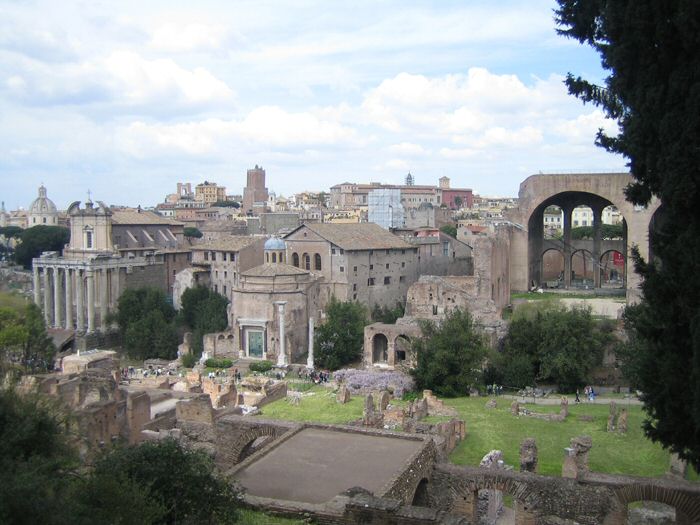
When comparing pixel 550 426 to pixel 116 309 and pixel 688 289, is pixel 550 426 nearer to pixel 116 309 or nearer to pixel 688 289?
pixel 688 289

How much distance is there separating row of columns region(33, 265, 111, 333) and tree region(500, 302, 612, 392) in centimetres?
2682

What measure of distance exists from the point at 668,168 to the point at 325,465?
8653 millimetres

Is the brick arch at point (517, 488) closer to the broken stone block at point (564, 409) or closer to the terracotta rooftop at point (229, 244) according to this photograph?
the broken stone block at point (564, 409)

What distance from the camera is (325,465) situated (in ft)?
48.8

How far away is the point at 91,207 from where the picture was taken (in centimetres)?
5078

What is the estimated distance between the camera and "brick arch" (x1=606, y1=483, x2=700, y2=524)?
13.6 meters

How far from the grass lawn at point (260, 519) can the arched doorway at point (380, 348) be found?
23.1m

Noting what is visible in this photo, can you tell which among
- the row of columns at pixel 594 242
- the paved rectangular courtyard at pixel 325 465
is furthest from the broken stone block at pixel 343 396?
the row of columns at pixel 594 242

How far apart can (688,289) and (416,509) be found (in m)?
5.17

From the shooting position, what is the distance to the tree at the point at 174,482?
10.4 meters

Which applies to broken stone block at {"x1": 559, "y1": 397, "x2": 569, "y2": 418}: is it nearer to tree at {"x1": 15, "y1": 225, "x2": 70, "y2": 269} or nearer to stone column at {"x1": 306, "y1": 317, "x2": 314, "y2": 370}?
stone column at {"x1": 306, "y1": 317, "x2": 314, "y2": 370}

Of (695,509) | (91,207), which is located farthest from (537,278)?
(695,509)

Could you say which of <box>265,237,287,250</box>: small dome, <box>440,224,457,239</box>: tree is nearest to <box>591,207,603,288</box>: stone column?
<box>265,237,287,250</box>: small dome

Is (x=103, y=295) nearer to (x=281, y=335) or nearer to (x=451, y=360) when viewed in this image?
(x=281, y=335)
